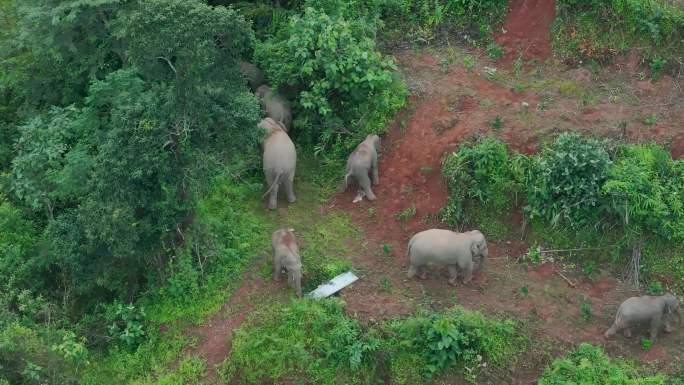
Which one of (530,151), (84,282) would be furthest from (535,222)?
(84,282)

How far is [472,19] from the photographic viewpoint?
15.4m

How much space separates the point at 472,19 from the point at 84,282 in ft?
29.8

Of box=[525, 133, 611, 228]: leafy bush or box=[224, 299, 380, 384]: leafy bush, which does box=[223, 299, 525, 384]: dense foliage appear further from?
box=[525, 133, 611, 228]: leafy bush

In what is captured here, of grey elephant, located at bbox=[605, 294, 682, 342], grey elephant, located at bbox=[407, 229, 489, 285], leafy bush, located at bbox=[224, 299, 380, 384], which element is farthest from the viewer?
grey elephant, located at bbox=[407, 229, 489, 285]

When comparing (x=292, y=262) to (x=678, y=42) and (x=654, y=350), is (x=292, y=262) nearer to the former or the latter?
(x=654, y=350)

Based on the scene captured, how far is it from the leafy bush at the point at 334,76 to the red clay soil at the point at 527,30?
2.54 metres

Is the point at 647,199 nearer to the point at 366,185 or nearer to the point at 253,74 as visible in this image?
the point at 366,185

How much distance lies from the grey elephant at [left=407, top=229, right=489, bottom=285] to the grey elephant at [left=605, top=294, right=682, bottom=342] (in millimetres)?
2060

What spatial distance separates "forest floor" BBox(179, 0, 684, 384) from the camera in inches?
418

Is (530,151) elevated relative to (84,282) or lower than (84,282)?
elevated

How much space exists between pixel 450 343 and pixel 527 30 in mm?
7453

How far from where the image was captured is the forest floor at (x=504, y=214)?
1062 centimetres

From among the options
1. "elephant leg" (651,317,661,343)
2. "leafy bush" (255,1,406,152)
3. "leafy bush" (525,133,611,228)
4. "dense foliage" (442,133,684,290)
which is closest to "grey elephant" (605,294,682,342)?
"elephant leg" (651,317,661,343)

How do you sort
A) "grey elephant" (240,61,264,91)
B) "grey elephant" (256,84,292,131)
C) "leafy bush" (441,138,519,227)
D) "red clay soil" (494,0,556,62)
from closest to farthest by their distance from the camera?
1. "leafy bush" (441,138,519,227)
2. "grey elephant" (256,84,292,131)
3. "red clay soil" (494,0,556,62)
4. "grey elephant" (240,61,264,91)
